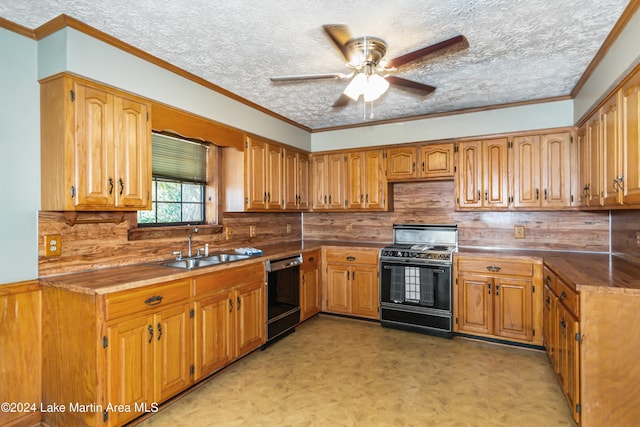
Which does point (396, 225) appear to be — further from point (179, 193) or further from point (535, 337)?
point (179, 193)

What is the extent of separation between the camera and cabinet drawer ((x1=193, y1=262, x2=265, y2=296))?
8.59 ft

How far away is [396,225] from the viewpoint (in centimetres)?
458

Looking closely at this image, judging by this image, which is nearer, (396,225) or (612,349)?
(612,349)

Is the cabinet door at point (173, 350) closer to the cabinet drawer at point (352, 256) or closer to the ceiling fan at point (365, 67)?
the ceiling fan at point (365, 67)

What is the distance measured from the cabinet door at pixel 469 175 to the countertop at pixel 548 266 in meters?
0.79

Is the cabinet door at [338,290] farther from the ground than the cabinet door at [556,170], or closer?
closer

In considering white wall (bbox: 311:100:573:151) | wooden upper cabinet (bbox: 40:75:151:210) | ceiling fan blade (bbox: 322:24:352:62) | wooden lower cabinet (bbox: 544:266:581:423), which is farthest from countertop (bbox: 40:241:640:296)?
Answer: ceiling fan blade (bbox: 322:24:352:62)

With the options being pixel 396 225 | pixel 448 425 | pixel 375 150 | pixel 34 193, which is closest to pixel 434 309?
pixel 396 225

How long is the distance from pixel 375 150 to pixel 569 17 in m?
2.52

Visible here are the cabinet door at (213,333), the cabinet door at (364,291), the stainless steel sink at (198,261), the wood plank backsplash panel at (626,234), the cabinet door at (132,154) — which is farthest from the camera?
the cabinet door at (364,291)

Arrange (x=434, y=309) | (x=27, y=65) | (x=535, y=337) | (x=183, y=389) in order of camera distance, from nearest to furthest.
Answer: (x=27, y=65)
(x=183, y=389)
(x=535, y=337)
(x=434, y=309)

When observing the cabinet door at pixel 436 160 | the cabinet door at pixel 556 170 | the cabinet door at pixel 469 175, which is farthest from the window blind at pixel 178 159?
the cabinet door at pixel 556 170

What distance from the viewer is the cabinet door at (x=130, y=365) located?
203 centimetres

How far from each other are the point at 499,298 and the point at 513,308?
15 centimetres
